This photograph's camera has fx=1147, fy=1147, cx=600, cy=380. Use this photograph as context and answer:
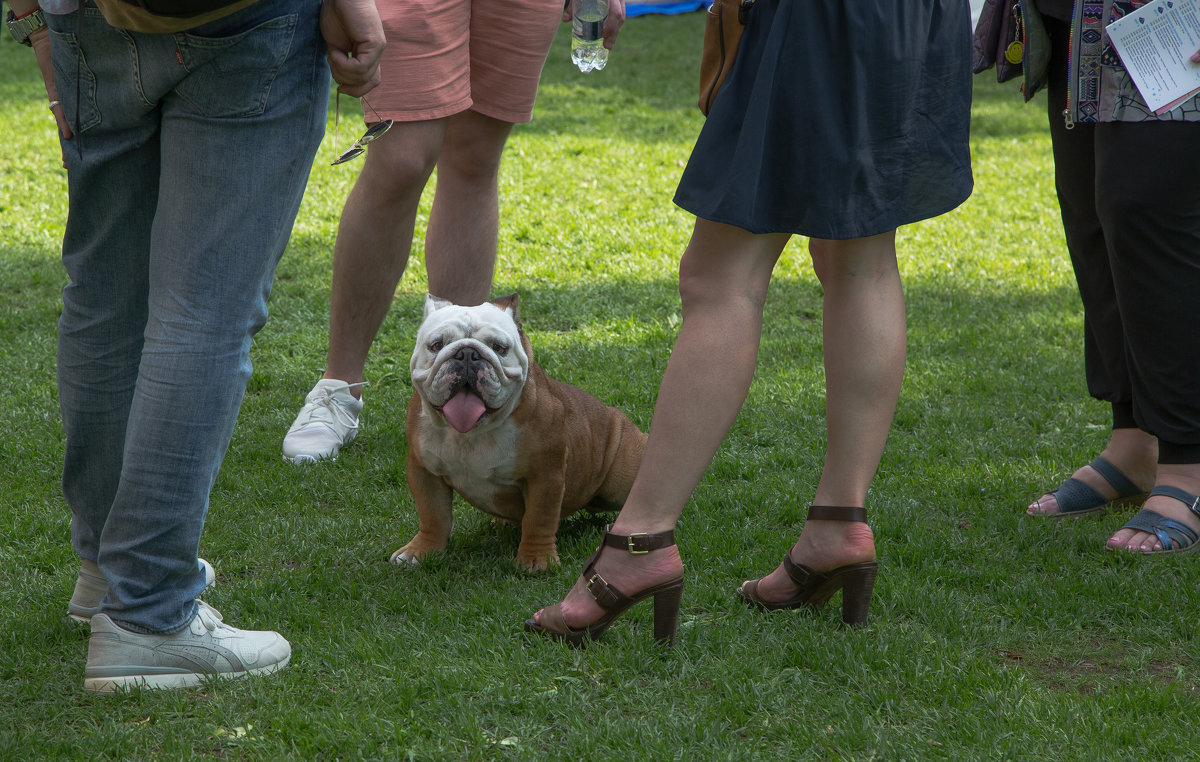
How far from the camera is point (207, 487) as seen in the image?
245cm

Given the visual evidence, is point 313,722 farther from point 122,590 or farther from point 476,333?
point 476,333

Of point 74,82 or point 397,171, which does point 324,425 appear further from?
point 74,82

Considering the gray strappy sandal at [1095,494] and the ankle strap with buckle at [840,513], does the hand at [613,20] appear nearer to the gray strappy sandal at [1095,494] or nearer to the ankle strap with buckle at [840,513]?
the ankle strap with buckle at [840,513]

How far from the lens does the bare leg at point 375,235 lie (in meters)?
3.94

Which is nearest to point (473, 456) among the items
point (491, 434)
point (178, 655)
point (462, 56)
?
point (491, 434)

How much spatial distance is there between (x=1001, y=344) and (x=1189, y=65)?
2.61 metres

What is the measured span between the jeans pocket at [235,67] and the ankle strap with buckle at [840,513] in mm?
1592

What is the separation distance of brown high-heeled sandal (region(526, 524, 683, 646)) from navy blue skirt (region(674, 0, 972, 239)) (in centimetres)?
76

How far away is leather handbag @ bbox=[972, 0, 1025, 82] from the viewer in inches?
151

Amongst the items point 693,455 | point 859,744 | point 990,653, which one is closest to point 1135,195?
point 990,653

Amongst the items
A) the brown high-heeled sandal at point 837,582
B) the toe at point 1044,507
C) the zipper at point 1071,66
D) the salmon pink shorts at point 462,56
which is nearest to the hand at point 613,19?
the salmon pink shorts at point 462,56

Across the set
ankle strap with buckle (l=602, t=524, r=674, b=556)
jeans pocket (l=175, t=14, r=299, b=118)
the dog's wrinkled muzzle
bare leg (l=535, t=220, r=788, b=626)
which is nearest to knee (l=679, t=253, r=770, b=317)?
bare leg (l=535, t=220, r=788, b=626)

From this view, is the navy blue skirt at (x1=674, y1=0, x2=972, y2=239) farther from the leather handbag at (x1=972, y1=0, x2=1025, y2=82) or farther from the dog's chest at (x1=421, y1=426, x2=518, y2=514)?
the leather handbag at (x1=972, y1=0, x2=1025, y2=82)

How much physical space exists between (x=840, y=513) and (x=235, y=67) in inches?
66.9
